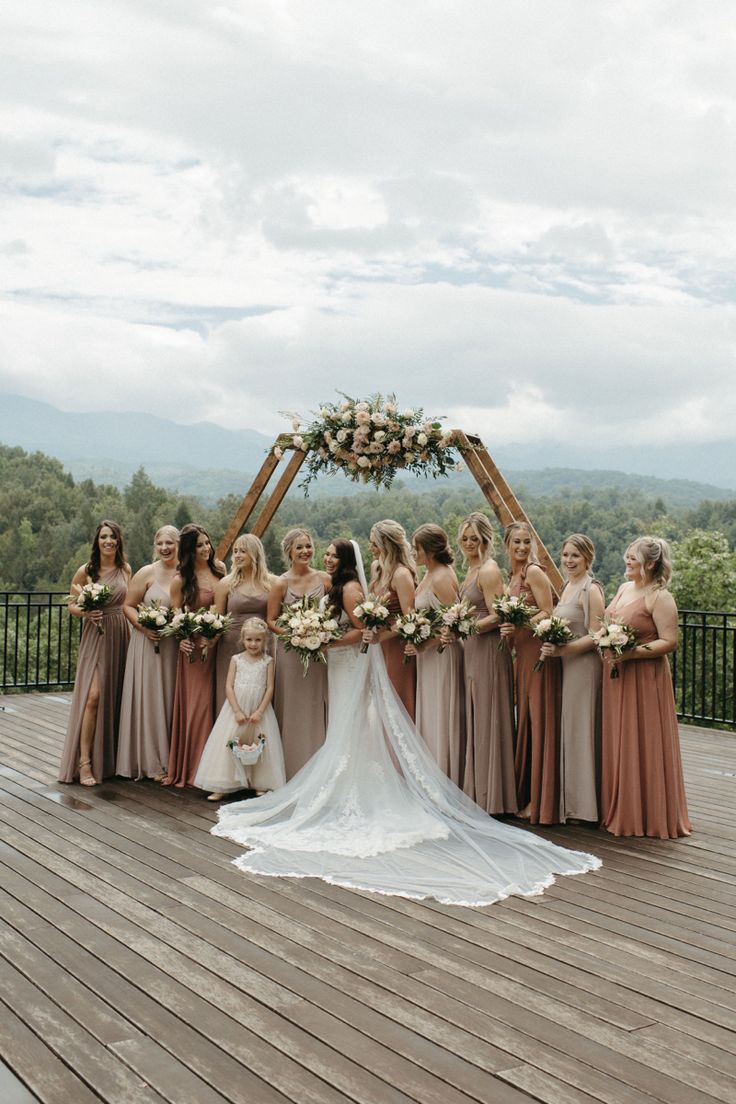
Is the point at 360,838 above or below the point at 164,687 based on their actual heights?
below

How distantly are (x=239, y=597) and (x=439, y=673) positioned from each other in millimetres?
1637

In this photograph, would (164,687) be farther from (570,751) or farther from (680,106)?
(680,106)

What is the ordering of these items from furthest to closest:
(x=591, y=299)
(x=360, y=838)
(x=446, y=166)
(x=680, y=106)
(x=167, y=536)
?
(x=591, y=299), (x=446, y=166), (x=680, y=106), (x=167, y=536), (x=360, y=838)

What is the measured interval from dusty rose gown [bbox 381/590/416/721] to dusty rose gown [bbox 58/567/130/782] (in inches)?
85.1

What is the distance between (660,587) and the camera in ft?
21.4

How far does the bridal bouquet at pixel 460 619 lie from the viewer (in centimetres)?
678

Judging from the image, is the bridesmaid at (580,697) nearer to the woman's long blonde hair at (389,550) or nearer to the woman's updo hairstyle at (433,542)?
the woman's updo hairstyle at (433,542)

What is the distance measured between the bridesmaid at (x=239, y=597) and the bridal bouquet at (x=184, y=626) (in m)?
0.22

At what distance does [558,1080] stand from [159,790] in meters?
4.70

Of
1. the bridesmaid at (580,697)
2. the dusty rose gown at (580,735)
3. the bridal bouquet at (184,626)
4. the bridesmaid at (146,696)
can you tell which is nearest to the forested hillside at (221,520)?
the bridesmaid at (146,696)

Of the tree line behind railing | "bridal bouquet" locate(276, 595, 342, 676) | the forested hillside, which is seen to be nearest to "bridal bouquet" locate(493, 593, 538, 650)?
"bridal bouquet" locate(276, 595, 342, 676)

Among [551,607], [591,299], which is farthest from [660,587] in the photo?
[591,299]

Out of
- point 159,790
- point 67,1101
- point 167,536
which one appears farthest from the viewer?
point 167,536

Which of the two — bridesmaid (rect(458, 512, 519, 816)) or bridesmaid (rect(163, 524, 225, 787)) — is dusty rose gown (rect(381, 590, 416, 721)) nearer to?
bridesmaid (rect(458, 512, 519, 816))
